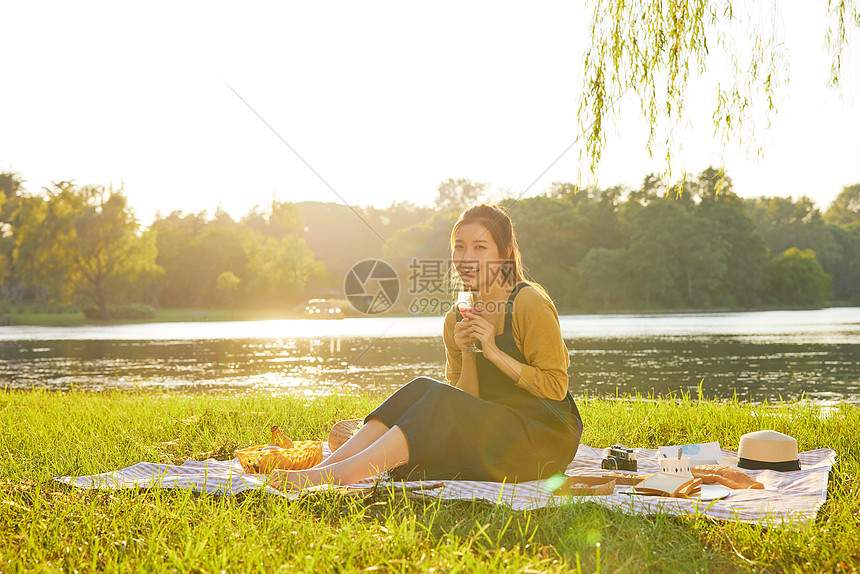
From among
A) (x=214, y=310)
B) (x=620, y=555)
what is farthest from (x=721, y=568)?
(x=214, y=310)

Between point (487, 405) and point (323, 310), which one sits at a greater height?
point (487, 405)

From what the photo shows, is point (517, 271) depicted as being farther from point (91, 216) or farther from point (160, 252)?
point (160, 252)

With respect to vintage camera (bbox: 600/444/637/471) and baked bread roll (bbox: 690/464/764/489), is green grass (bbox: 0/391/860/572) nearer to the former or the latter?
baked bread roll (bbox: 690/464/764/489)

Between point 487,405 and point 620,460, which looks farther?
point 620,460

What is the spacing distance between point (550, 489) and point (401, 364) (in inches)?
505

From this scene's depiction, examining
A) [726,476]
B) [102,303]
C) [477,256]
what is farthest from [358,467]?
[102,303]

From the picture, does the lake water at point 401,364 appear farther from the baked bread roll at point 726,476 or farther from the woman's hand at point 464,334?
the baked bread roll at point 726,476

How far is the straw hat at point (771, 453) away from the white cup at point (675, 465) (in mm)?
515

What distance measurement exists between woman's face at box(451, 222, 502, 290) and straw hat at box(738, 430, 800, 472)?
72.8 inches

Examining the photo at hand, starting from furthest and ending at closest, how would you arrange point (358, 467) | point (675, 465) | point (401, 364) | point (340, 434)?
point (401, 364) → point (340, 434) → point (675, 465) → point (358, 467)

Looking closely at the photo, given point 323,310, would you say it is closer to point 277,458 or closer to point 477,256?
point 277,458

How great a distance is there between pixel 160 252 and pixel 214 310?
821 centimetres

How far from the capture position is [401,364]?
16.2 metres

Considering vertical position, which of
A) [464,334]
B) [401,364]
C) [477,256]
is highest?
[477,256]
